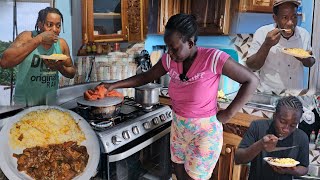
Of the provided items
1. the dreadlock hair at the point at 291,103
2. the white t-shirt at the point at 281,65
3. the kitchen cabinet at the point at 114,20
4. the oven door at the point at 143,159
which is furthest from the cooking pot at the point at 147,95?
the dreadlock hair at the point at 291,103

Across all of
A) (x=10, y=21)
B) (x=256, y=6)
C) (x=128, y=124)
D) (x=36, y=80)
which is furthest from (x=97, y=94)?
(x=256, y=6)

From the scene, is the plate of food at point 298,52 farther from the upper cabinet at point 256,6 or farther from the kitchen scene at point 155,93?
the upper cabinet at point 256,6

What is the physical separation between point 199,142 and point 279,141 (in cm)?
56

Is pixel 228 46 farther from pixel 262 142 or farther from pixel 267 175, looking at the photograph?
pixel 267 175

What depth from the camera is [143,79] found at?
1.76 meters

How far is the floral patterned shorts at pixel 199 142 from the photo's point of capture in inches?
59.0

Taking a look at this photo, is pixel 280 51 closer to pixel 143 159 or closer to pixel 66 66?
pixel 143 159

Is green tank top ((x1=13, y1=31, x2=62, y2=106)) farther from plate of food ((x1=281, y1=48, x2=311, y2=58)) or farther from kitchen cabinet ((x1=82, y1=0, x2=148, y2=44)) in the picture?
plate of food ((x1=281, y1=48, x2=311, y2=58))

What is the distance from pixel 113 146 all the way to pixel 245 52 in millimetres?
1006

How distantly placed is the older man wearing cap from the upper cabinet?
0.04 meters

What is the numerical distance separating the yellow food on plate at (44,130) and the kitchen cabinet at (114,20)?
0.56 metres

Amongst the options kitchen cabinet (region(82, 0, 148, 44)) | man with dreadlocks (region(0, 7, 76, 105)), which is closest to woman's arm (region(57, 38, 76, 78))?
man with dreadlocks (region(0, 7, 76, 105))

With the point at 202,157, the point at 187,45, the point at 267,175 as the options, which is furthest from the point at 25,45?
the point at 267,175

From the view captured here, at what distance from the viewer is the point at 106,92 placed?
1.70 meters
